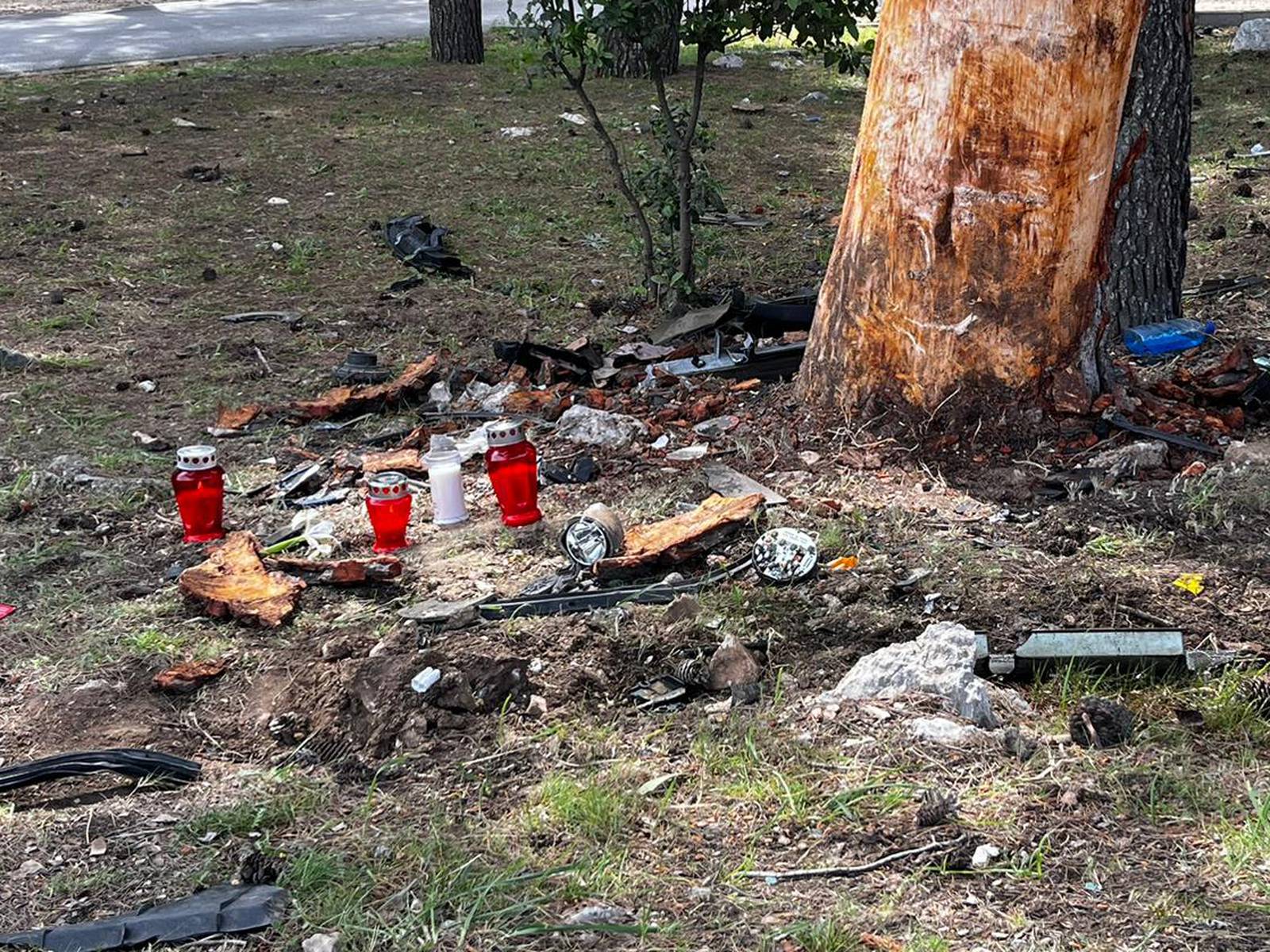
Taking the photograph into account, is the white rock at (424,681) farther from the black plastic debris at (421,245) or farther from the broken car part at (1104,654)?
the black plastic debris at (421,245)

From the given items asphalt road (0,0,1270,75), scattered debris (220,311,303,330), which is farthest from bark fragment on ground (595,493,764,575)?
asphalt road (0,0,1270,75)

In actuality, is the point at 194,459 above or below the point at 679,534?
above

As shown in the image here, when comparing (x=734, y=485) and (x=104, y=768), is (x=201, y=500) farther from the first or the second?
(x=734, y=485)

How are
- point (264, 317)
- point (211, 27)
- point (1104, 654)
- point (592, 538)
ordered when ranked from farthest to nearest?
1. point (211, 27)
2. point (264, 317)
3. point (592, 538)
4. point (1104, 654)

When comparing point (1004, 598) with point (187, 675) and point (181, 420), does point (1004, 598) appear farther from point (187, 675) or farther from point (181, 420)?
point (181, 420)

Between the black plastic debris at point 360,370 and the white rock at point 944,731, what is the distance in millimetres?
3335

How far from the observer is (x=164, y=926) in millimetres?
2584

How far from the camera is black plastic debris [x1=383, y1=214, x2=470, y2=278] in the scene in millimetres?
7312

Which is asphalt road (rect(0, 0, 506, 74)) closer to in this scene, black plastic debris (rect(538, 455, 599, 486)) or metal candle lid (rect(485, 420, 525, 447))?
black plastic debris (rect(538, 455, 599, 486))

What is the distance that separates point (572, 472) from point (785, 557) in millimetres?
1119

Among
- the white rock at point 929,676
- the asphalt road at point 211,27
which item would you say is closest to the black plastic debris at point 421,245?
the white rock at point 929,676

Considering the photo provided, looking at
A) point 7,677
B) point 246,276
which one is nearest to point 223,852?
point 7,677

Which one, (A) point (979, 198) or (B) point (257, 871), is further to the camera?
(A) point (979, 198)

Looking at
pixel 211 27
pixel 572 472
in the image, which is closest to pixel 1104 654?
pixel 572 472
